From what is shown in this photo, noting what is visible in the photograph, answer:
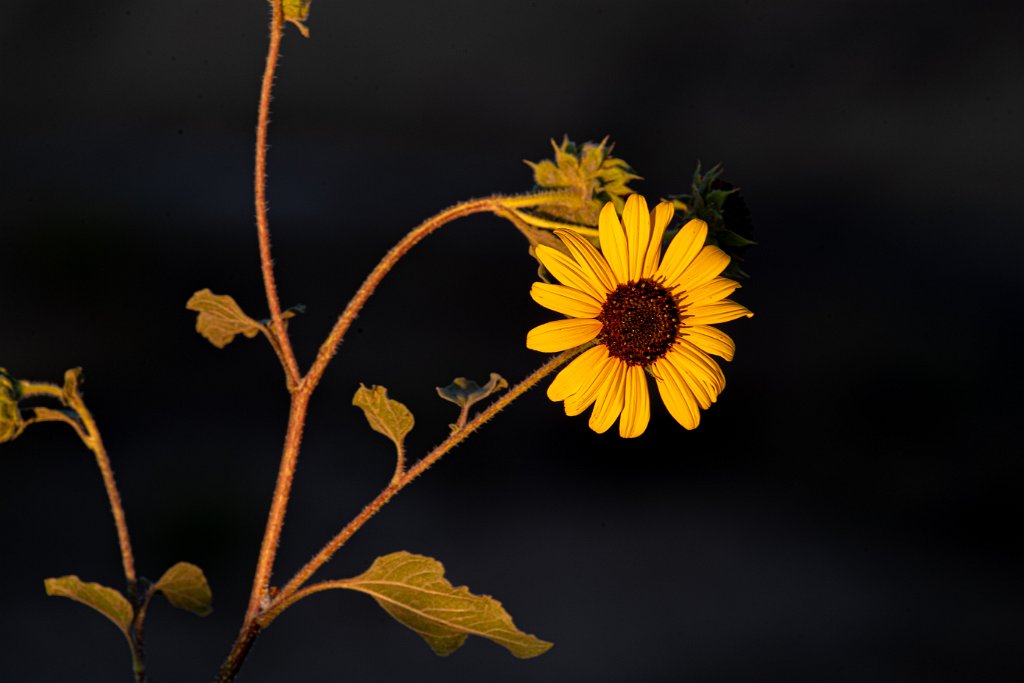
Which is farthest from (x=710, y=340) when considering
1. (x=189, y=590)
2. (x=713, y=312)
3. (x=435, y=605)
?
(x=189, y=590)

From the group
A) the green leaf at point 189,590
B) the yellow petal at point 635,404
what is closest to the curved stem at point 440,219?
the yellow petal at point 635,404

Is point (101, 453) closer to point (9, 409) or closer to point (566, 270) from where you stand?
point (9, 409)

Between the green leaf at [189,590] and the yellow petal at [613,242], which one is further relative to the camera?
the green leaf at [189,590]

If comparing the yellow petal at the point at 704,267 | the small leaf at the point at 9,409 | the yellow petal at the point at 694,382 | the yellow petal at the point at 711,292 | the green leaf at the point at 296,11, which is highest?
the green leaf at the point at 296,11

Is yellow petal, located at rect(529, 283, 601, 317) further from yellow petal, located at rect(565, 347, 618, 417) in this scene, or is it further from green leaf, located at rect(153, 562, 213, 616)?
green leaf, located at rect(153, 562, 213, 616)

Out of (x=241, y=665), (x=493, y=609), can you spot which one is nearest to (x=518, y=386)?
(x=493, y=609)

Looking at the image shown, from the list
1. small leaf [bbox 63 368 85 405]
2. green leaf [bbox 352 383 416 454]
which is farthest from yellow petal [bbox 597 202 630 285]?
small leaf [bbox 63 368 85 405]

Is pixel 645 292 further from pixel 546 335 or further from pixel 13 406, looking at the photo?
pixel 13 406

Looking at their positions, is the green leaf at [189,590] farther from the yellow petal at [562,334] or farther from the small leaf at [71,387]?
the yellow petal at [562,334]
